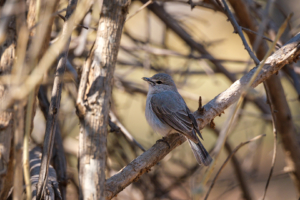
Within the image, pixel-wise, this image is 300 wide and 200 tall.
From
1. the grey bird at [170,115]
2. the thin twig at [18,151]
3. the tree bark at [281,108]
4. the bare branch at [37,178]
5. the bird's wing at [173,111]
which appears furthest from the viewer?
the tree bark at [281,108]

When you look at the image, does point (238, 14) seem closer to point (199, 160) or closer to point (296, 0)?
point (199, 160)

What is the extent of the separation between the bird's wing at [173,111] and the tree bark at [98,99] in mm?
1817

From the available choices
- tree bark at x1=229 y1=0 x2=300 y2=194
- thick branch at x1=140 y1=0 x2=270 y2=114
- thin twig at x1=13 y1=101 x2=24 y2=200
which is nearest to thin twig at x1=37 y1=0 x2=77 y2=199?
thin twig at x1=13 y1=101 x2=24 y2=200

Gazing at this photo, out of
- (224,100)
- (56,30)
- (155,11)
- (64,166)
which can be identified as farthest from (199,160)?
(56,30)

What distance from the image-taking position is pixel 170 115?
168 inches

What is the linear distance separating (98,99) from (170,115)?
2425 millimetres

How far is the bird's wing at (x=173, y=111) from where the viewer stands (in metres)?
3.70

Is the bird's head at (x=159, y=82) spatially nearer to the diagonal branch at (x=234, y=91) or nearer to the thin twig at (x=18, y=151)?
the diagonal branch at (x=234, y=91)

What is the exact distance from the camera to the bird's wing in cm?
370

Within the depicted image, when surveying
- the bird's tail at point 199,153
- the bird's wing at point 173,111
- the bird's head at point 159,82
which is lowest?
the bird's tail at point 199,153

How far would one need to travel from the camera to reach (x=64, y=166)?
338 centimetres

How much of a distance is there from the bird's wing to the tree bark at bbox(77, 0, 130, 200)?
1.82 m

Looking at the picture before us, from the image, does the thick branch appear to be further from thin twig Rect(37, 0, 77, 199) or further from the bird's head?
thin twig Rect(37, 0, 77, 199)

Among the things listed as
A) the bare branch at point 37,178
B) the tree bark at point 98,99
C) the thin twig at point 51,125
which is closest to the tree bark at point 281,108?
the tree bark at point 98,99
